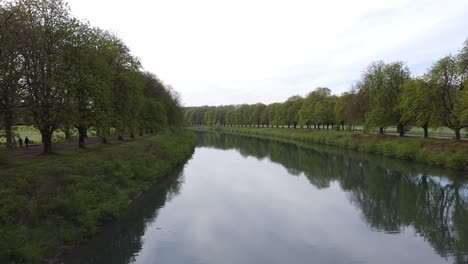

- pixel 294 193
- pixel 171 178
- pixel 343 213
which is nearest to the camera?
pixel 343 213

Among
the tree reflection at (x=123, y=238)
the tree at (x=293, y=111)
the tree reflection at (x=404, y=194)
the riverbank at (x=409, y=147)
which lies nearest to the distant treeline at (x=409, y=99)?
the riverbank at (x=409, y=147)

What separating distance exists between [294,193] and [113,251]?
558 inches

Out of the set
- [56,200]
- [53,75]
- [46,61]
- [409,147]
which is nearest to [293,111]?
[409,147]

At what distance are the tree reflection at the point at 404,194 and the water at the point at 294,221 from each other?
0.06 m

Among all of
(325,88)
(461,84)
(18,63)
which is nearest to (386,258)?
(18,63)

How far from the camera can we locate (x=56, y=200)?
A: 13953 mm

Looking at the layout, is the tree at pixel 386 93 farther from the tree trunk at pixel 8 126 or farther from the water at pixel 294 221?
the tree trunk at pixel 8 126

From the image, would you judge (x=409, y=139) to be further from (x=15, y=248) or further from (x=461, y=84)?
(x=15, y=248)

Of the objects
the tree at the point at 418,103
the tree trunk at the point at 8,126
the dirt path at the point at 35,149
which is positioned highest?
the tree at the point at 418,103

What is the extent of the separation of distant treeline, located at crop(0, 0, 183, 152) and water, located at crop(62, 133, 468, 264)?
733 centimetres

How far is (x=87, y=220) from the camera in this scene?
46.9 ft

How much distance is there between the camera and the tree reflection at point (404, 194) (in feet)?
52.2

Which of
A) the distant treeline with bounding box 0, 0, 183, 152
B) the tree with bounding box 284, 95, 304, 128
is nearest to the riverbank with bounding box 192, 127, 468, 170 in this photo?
the tree with bounding box 284, 95, 304, 128

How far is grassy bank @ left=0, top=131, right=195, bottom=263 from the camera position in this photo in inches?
437
